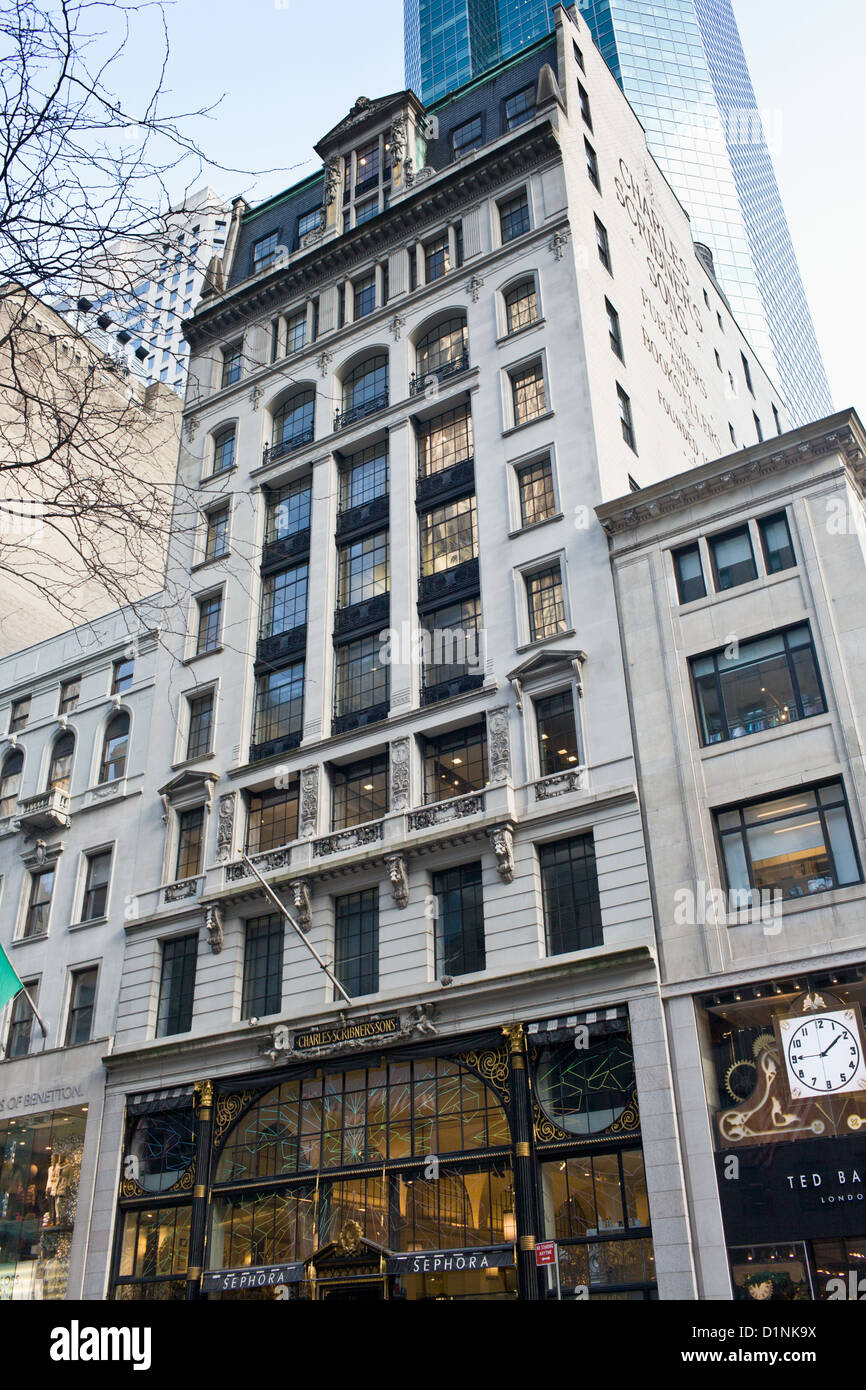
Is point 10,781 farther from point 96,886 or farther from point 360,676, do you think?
point 360,676

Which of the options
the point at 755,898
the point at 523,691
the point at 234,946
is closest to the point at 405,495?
the point at 523,691

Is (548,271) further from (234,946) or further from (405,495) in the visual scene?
(234,946)

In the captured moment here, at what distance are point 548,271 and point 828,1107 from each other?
28828mm

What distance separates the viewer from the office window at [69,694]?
45.8 m

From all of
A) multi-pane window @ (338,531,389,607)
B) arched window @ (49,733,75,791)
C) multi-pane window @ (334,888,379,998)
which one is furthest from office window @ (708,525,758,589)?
arched window @ (49,733,75,791)

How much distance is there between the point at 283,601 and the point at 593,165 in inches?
857

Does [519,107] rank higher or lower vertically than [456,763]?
higher

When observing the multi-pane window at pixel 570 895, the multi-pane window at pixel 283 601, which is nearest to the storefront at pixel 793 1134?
the multi-pane window at pixel 570 895

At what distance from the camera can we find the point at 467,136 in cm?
4675

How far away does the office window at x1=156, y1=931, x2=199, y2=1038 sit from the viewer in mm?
35812

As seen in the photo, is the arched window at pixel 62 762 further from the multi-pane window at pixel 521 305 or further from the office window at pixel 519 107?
the office window at pixel 519 107

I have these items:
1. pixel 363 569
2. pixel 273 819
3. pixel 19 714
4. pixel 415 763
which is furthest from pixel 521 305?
pixel 19 714

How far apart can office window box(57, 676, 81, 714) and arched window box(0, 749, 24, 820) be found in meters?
2.69

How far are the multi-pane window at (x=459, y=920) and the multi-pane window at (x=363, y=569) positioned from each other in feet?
36.2
